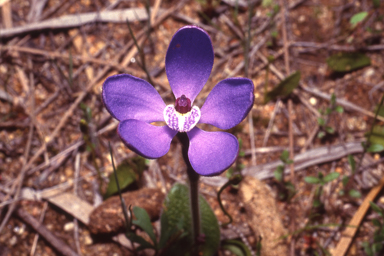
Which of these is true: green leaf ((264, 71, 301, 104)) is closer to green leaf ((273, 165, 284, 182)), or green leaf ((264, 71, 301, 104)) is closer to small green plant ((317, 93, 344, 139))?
small green plant ((317, 93, 344, 139))

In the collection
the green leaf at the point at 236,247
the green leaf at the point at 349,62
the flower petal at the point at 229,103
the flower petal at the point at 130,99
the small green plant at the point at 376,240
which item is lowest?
the small green plant at the point at 376,240

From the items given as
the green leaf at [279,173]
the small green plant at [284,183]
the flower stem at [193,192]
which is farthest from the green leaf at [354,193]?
the flower stem at [193,192]

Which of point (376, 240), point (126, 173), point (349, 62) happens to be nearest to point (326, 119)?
point (349, 62)

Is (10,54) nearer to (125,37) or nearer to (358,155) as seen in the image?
(125,37)

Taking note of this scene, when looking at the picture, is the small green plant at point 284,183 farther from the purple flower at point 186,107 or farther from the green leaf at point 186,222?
the purple flower at point 186,107

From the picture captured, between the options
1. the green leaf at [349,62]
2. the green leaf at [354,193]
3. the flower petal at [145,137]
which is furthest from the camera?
the green leaf at [349,62]

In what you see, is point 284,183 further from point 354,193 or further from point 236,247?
point 236,247

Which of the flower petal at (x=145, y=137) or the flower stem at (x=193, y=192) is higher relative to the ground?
the flower petal at (x=145, y=137)

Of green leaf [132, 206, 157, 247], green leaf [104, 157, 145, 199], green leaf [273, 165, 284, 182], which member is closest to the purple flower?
green leaf [132, 206, 157, 247]
